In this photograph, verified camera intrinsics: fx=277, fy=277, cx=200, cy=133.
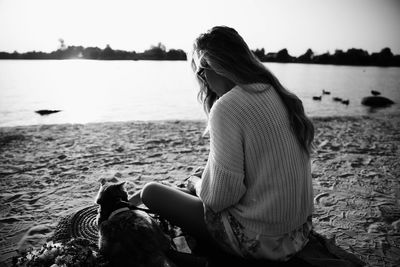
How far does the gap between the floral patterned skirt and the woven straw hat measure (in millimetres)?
1333

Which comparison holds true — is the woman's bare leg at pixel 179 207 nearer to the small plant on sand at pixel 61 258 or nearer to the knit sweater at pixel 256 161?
the knit sweater at pixel 256 161

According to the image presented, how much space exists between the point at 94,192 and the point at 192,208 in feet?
7.68

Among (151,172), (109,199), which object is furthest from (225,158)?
(151,172)

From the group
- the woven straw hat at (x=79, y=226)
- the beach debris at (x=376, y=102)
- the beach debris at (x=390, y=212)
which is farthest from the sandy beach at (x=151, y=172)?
the beach debris at (x=376, y=102)

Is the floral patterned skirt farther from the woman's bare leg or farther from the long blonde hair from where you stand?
the long blonde hair

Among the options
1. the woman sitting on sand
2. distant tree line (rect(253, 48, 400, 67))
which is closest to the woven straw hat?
the woman sitting on sand

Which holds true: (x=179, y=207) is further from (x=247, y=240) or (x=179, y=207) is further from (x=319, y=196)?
(x=319, y=196)

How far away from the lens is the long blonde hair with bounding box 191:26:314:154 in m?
1.92

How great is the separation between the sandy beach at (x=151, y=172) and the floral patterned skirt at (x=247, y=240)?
1.07 metres

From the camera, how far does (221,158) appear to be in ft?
6.12

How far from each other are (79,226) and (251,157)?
2226mm

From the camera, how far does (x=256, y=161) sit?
1869 millimetres

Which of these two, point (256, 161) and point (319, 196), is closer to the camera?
point (256, 161)

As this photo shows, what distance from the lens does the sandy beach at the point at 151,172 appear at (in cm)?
303
